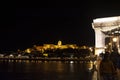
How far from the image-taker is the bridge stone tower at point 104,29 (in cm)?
3952

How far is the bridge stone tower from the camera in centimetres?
3952

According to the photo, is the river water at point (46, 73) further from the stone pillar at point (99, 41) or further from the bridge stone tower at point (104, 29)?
the bridge stone tower at point (104, 29)

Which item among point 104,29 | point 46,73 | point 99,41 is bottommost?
point 46,73

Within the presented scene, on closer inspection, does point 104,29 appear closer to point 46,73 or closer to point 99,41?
point 99,41

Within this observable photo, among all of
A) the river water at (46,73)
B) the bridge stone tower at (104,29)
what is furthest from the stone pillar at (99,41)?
the river water at (46,73)

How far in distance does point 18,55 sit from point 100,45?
520 feet

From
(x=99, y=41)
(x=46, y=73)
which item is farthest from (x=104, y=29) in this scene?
(x=46, y=73)

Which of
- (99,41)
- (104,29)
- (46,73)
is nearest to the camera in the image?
(46,73)

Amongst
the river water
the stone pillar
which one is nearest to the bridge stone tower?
the stone pillar

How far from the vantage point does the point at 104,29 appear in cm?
4322

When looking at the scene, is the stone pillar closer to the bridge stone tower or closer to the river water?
the bridge stone tower

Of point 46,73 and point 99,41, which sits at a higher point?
point 99,41

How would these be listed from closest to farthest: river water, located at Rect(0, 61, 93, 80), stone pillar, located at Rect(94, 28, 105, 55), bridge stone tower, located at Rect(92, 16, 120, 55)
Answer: river water, located at Rect(0, 61, 93, 80)
bridge stone tower, located at Rect(92, 16, 120, 55)
stone pillar, located at Rect(94, 28, 105, 55)

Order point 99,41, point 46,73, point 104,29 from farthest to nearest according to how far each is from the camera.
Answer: point 99,41 < point 104,29 < point 46,73
